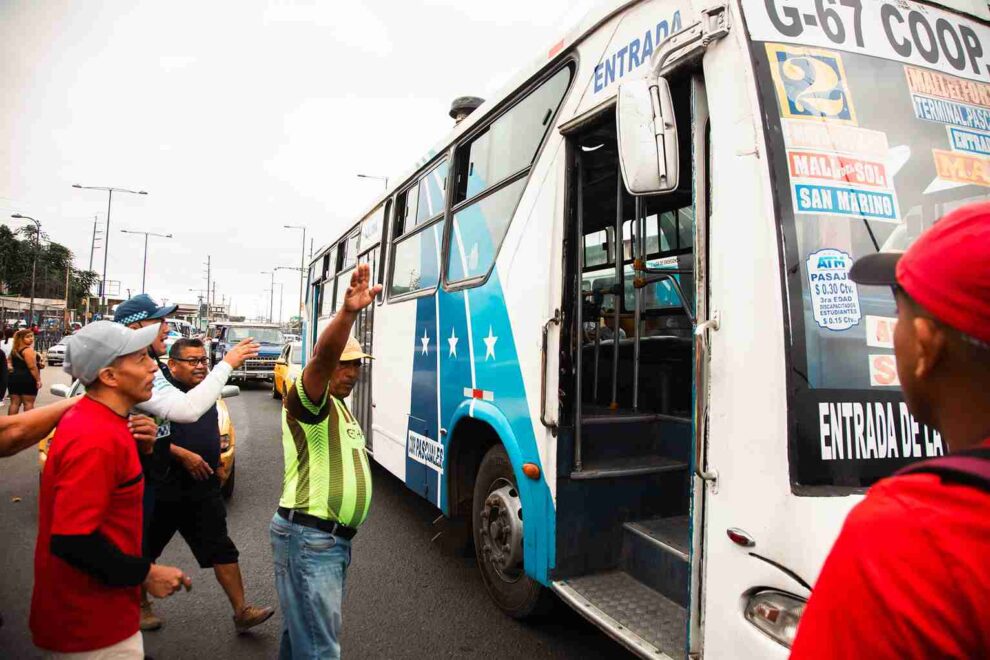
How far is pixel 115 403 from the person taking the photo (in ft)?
7.18

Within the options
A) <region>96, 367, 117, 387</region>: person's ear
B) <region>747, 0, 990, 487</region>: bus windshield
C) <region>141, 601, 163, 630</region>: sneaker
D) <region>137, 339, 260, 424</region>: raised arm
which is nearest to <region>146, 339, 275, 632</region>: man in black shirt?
<region>141, 601, 163, 630</region>: sneaker

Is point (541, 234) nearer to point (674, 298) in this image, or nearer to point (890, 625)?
point (674, 298)

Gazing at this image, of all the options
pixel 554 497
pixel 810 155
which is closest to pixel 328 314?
pixel 554 497

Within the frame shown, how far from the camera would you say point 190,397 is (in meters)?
3.05

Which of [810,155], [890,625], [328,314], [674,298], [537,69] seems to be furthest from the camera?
[328,314]

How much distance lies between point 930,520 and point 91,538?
7.13 feet

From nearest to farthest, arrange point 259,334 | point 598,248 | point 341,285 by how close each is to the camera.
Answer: point 598,248 → point 341,285 → point 259,334

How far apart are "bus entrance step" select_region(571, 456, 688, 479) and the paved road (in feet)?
3.66

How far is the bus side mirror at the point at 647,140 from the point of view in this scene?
2.37 meters

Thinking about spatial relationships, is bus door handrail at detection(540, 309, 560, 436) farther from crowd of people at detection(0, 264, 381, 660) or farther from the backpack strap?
the backpack strap

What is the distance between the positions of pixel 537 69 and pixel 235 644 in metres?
3.94

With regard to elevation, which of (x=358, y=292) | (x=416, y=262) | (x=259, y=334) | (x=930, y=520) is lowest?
(x=930, y=520)

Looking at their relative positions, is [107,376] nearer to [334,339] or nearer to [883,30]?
[334,339]

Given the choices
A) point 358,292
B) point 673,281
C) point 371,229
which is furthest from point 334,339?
point 371,229
